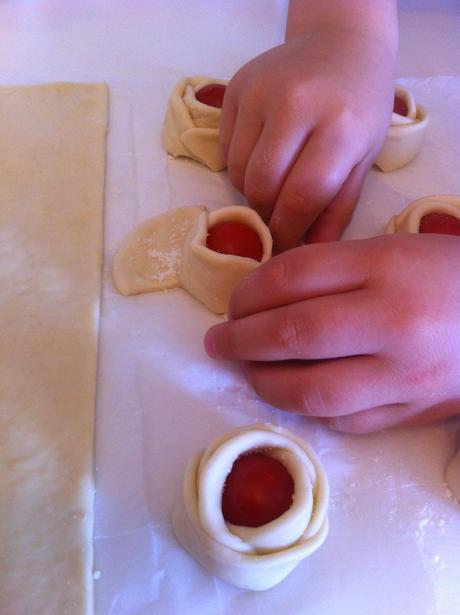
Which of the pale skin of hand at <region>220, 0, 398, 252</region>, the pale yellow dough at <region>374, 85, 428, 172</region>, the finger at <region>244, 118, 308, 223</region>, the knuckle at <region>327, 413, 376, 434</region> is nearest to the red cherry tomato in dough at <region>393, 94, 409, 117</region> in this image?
the pale yellow dough at <region>374, 85, 428, 172</region>

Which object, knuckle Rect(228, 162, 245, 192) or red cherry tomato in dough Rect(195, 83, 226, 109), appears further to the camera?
red cherry tomato in dough Rect(195, 83, 226, 109)

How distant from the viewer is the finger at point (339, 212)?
973 mm

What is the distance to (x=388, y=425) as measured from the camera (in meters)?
0.83

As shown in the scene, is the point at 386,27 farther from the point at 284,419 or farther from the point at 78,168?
the point at 284,419

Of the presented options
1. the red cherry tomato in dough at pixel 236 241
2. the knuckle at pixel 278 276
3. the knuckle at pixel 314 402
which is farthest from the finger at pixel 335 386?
the red cherry tomato in dough at pixel 236 241

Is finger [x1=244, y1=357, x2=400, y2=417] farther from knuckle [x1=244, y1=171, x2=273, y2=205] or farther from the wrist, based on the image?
the wrist

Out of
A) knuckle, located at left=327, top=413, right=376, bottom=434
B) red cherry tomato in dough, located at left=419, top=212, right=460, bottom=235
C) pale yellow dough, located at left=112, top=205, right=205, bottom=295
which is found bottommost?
knuckle, located at left=327, top=413, right=376, bottom=434

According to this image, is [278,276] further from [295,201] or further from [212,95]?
[212,95]

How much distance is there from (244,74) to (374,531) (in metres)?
0.78

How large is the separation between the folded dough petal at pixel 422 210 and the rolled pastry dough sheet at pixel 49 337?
1.75 feet

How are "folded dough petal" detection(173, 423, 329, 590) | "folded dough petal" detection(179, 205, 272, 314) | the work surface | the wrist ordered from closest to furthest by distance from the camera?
→ "folded dough petal" detection(173, 423, 329, 590) < the work surface < "folded dough petal" detection(179, 205, 272, 314) < the wrist

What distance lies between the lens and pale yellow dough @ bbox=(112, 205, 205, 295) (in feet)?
3.16

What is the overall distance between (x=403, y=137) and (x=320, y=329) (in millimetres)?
565

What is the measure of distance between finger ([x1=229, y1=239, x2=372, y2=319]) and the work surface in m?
0.17
